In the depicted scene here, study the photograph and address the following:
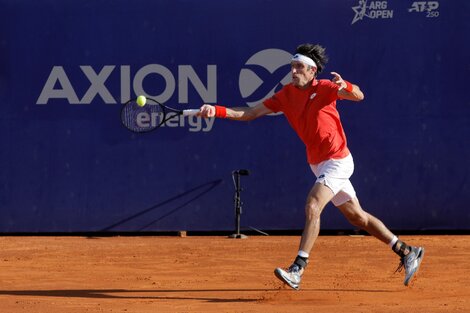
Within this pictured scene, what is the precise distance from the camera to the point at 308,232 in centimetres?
646

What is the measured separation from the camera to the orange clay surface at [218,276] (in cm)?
629

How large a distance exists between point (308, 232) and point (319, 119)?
806 millimetres

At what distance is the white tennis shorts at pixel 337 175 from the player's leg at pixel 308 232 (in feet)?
0.18

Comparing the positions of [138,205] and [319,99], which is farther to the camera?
[138,205]

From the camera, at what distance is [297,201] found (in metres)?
11.2

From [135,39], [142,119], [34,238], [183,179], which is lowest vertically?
[34,238]

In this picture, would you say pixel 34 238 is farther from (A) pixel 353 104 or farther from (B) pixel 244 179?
(A) pixel 353 104

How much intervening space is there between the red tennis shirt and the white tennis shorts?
4 centimetres

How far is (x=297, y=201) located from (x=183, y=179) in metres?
1.33

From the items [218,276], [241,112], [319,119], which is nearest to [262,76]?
[218,276]

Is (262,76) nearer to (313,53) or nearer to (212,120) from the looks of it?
(212,120)

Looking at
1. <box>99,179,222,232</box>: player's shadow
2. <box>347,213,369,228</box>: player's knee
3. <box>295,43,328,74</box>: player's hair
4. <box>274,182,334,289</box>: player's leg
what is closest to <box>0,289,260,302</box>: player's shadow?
<box>274,182,334,289</box>: player's leg

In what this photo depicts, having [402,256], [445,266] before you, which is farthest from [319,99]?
[445,266]

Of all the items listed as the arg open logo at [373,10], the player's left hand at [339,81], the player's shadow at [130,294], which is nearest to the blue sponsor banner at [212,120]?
the arg open logo at [373,10]
